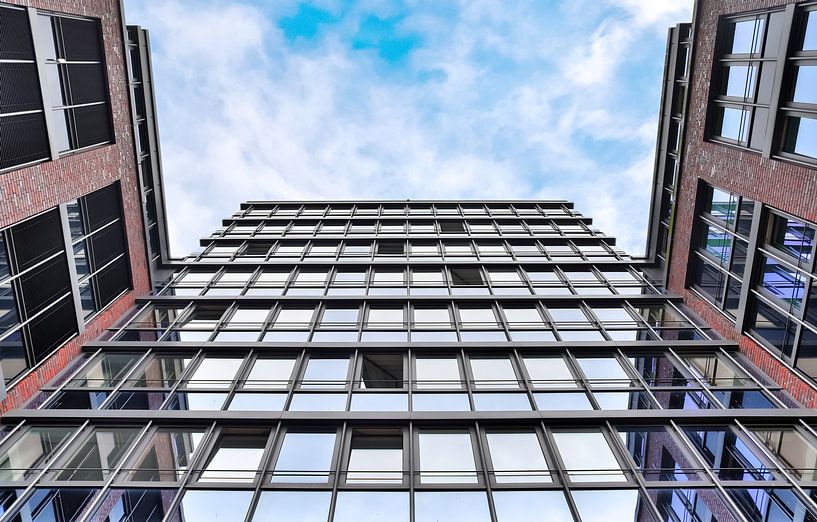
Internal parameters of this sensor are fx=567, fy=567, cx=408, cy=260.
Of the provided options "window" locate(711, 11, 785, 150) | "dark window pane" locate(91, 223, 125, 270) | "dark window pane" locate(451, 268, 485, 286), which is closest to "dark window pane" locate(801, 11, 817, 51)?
"window" locate(711, 11, 785, 150)

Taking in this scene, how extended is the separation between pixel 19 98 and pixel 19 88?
0.28m

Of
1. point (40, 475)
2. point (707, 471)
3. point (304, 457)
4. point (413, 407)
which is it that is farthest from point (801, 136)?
point (40, 475)

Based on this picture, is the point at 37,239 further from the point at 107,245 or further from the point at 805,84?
the point at 805,84

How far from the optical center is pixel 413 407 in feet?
52.3

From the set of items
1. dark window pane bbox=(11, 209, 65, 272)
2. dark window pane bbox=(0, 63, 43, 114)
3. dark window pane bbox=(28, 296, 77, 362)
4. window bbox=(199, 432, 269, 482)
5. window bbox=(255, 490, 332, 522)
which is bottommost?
window bbox=(255, 490, 332, 522)

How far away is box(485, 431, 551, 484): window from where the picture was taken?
1349 cm

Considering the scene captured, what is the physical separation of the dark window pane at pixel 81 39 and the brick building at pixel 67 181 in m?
0.04

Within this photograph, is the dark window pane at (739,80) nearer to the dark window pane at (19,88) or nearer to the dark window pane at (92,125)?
the dark window pane at (19,88)

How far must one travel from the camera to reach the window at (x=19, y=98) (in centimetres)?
1542

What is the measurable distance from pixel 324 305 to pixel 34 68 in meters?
12.3

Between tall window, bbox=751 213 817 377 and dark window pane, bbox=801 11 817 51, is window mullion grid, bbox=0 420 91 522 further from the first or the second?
dark window pane, bbox=801 11 817 51

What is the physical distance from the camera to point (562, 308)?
22.8 m

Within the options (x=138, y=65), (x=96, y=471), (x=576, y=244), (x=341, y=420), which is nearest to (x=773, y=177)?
(x=576, y=244)

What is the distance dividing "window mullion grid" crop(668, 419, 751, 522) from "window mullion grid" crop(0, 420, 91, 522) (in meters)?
15.7
